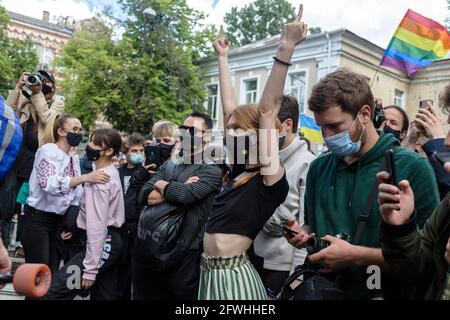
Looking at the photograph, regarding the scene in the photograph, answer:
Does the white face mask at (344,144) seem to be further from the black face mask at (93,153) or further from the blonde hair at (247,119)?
the black face mask at (93,153)

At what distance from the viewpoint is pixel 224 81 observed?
10.1 feet

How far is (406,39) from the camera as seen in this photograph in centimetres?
576

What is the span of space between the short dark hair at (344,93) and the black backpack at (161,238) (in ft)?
4.79

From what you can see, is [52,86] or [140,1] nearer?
[52,86]

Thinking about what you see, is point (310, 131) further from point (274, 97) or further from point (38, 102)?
point (274, 97)

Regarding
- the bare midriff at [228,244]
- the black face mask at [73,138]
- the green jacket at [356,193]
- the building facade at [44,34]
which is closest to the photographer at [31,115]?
the black face mask at [73,138]

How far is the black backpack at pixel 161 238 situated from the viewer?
3.10m

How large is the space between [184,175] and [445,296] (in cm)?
213

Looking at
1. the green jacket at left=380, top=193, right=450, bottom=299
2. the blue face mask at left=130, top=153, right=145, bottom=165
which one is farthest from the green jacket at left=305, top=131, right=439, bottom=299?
the blue face mask at left=130, top=153, right=145, bottom=165

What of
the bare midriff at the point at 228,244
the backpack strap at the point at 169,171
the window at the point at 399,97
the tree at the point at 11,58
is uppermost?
the tree at the point at 11,58

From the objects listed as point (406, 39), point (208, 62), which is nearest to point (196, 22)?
point (208, 62)

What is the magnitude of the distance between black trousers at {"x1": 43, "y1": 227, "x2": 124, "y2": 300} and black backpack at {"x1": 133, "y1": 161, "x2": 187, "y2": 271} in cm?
54

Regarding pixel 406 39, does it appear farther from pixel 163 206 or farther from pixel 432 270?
pixel 432 270

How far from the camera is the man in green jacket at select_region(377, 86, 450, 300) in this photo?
1.66 metres
